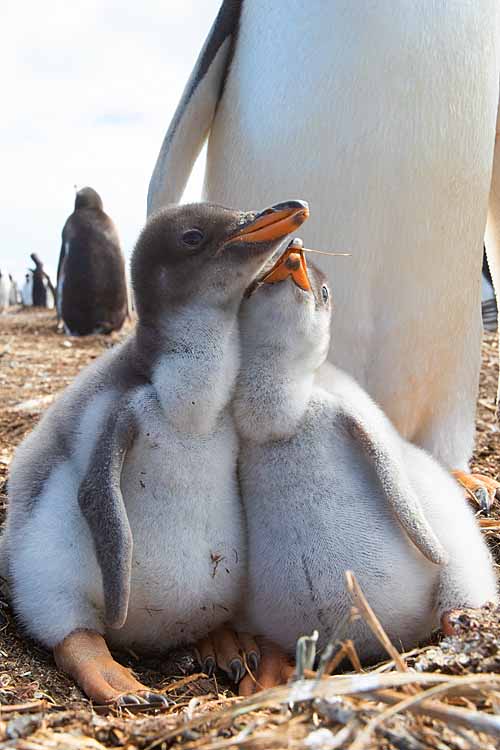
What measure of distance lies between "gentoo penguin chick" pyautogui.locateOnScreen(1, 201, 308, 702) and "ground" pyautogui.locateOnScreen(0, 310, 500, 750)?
116 mm

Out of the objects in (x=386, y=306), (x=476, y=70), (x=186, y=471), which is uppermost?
(x=476, y=70)

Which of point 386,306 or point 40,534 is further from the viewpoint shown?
point 386,306

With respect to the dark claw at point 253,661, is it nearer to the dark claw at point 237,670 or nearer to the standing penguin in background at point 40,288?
the dark claw at point 237,670

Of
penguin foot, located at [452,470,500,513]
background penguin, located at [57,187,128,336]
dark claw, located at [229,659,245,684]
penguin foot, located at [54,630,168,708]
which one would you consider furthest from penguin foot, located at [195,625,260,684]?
background penguin, located at [57,187,128,336]

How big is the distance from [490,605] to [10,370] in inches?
238

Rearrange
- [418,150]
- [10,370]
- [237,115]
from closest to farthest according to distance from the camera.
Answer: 1. [418,150]
2. [237,115]
3. [10,370]

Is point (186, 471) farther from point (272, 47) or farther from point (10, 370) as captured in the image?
point (10, 370)

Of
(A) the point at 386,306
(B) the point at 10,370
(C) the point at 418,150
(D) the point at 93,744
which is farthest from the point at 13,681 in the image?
(B) the point at 10,370

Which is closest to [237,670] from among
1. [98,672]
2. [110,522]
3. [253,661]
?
[253,661]

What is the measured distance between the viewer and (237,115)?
138 inches

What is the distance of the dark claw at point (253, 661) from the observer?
247 cm

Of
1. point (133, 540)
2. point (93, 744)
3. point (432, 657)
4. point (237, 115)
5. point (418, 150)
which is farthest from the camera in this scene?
point (237, 115)

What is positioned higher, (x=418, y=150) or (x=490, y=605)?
(x=418, y=150)

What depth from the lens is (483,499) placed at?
343cm
